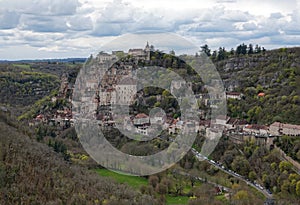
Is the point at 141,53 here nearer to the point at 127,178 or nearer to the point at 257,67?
the point at 257,67

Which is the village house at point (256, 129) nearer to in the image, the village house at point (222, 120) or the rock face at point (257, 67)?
the village house at point (222, 120)

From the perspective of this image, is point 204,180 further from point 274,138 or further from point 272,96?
point 272,96

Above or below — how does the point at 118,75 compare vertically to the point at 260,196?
above

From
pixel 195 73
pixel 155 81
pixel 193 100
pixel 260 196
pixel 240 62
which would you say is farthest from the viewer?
pixel 240 62

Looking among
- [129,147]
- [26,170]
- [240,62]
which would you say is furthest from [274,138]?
[240,62]

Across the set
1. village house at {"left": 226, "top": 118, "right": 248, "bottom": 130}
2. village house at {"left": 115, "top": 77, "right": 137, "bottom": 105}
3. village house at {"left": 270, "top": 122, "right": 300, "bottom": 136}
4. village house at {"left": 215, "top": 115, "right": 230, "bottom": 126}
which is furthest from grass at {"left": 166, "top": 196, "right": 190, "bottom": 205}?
village house at {"left": 115, "top": 77, "right": 137, "bottom": 105}

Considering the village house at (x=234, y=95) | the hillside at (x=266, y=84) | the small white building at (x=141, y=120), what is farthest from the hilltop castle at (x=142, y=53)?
the small white building at (x=141, y=120)

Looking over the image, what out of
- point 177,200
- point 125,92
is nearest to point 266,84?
point 125,92

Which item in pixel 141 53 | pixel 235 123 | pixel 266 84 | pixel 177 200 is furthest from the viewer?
pixel 141 53

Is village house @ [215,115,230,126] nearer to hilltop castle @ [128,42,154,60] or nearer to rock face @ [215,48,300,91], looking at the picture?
rock face @ [215,48,300,91]
